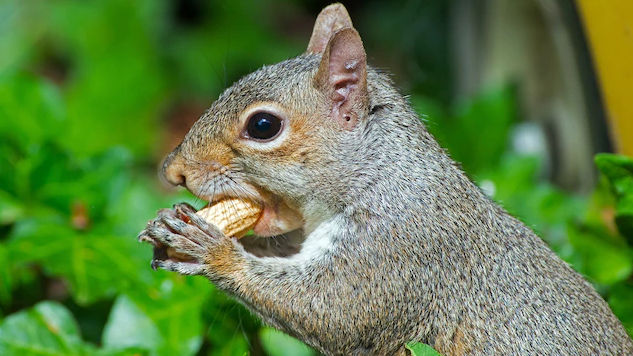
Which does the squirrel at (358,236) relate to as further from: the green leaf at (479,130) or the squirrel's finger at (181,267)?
the green leaf at (479,130)

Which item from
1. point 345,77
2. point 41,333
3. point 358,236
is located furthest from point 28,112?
point 358,236

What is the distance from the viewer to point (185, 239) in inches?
89.4

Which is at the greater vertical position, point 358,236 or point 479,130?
point 479,130

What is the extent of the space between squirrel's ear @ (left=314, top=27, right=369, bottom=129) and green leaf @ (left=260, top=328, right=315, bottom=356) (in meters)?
0.78

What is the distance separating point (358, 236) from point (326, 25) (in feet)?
2.50

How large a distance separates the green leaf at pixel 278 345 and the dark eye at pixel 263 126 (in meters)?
0.73

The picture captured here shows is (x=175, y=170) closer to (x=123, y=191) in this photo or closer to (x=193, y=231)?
(x=193, y=231)

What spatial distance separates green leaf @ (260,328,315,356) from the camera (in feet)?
9.15

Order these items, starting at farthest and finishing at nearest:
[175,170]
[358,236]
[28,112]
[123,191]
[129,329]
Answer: [28,112] < [123,191] < [129,329] < [175,170] < [358,236]

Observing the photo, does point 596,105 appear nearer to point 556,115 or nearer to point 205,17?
point 556,115

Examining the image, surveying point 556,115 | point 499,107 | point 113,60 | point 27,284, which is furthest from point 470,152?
point 113,60

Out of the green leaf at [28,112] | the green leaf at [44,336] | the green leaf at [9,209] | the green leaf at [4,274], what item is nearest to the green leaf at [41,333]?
the green leaf at [44,336]

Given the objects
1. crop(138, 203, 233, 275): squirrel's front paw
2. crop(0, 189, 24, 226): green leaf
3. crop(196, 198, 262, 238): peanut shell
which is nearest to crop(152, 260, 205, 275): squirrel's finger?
crop(138, 203, 233, 275): squirrel's front paw

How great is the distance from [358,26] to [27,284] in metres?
3.02
